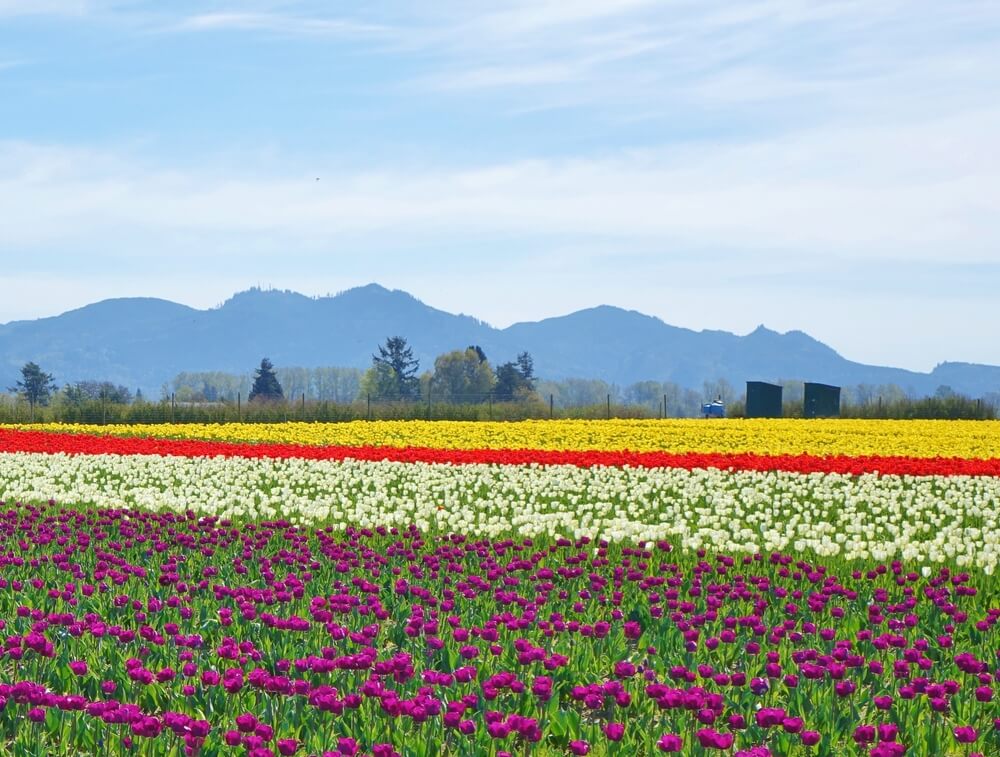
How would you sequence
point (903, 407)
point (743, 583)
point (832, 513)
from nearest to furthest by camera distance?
point (743, 583)
point (832, 513)
point (903, 407)

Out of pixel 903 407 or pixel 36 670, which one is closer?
pixel 36 670

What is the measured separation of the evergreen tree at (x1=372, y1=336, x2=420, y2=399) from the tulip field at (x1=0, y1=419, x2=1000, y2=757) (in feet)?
325

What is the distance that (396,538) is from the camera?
456 inches

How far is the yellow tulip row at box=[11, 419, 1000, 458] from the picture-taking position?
27.4 meters

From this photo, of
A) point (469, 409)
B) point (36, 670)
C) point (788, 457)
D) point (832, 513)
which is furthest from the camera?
point (469, 409)

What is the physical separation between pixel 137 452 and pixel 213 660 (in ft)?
55.0

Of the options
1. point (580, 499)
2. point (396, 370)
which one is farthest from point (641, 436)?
point (396, 370)

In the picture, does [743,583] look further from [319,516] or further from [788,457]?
[788,457]

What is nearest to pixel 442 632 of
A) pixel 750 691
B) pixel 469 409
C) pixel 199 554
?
pixel 750 691

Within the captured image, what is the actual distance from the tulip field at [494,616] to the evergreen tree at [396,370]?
99141 mm

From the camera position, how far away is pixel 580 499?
15469 mm

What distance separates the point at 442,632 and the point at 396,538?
12.9 feet

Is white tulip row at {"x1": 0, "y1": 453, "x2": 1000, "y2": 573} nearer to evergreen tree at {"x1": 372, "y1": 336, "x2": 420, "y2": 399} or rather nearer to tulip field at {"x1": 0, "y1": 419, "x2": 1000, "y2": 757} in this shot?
tulip field at {"x1": 0, "y1": 419, "x2": 1000, "y2": 757}

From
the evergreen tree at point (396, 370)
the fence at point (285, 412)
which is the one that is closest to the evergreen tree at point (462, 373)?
the evergreen tree at point (396, 370)
